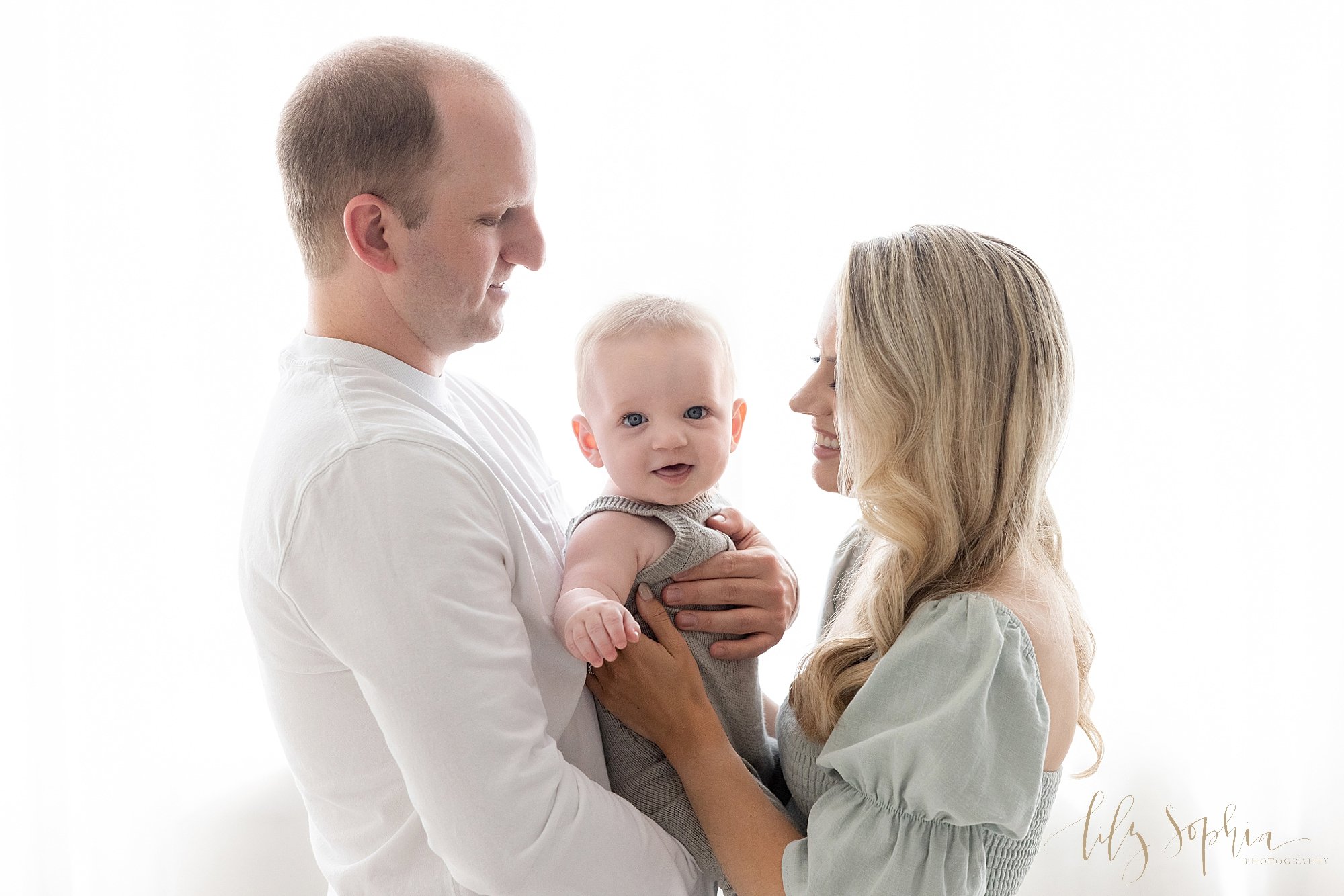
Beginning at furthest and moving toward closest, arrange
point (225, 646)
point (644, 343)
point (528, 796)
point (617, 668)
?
A: point (225, 646)
point (644, 343)
point (617, 668)
point (528, 796)

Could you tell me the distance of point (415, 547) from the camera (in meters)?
1.08

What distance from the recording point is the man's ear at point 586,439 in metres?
1.62

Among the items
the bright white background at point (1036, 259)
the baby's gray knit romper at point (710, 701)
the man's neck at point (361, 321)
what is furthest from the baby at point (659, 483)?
the bright white background at point (1036, 259)

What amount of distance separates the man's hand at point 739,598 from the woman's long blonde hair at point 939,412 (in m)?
0.13

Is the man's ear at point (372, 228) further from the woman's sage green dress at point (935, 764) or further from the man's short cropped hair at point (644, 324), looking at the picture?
the woman's sage green dress at point (935, 764)

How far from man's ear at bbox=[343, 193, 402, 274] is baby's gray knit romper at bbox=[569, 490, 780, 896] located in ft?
1.56

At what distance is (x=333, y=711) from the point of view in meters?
1.25

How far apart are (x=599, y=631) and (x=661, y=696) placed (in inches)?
8.9

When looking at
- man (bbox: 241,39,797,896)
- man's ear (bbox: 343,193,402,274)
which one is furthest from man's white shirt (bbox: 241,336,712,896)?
man's ear (bbox: 343,193,402,274)

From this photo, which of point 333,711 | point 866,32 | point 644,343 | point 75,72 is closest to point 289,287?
point 75,72

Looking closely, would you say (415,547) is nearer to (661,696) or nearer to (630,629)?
(630,629)

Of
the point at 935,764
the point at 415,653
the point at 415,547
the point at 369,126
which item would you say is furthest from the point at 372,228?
the point at 935,764

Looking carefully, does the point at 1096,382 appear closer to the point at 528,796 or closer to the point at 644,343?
the point at 644,343

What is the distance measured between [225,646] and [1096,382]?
209 centimetres
